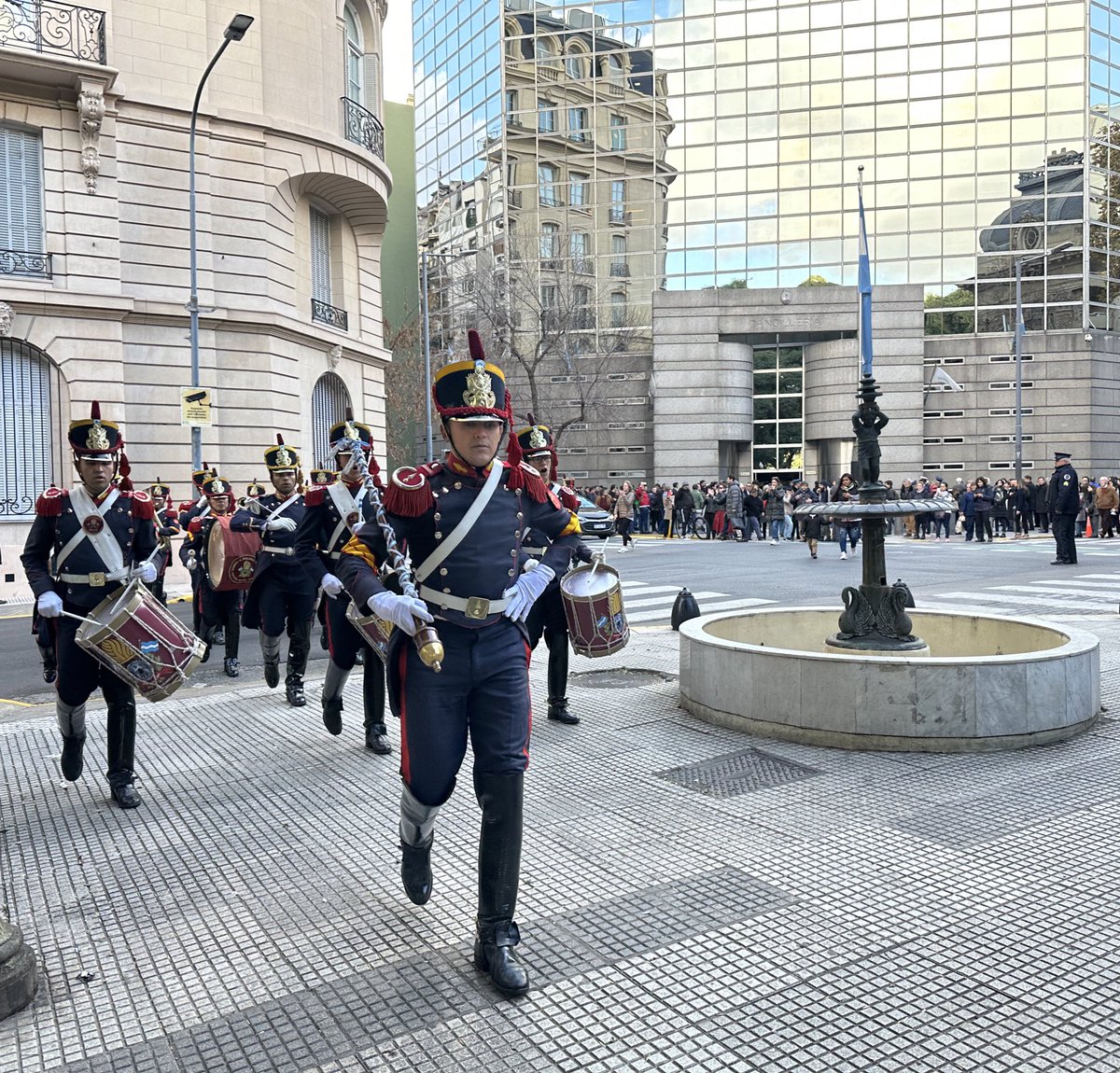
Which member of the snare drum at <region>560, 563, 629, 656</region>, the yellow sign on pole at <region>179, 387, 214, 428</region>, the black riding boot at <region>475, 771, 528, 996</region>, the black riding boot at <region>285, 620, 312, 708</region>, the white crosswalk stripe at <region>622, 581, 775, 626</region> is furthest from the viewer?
the yellow sign on pole at <region>179, 387, 214, 428</region>

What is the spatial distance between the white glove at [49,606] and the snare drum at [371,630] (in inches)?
67.3

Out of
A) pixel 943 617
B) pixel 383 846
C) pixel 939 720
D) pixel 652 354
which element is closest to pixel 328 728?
pixel 383 846

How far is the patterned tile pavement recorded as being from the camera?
3289 millimetres

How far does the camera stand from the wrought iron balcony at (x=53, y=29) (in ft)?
62.4

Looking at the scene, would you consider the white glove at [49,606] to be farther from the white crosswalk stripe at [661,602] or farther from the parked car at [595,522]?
the parked car at [595,522]

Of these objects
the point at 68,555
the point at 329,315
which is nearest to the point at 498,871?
the point at 68,555

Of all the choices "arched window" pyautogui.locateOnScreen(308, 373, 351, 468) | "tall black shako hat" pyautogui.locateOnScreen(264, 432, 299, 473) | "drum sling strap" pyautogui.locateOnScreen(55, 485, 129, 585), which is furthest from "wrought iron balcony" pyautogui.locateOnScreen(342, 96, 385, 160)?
"drum sling strap" pyautogui.locateOnScreen(55, 485, 129, 585)

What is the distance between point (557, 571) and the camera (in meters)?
4.25

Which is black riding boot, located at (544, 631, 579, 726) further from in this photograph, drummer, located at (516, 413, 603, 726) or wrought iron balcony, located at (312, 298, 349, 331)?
wrought iron balcony, located at (312, 298, 349, 331)

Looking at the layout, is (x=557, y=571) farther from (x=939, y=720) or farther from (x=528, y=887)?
(x=939, y=720)

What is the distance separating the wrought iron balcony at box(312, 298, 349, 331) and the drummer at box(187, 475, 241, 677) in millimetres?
12915

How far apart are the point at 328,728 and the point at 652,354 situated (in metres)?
40.0

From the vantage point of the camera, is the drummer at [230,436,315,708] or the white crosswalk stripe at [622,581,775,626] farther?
the white crosswalk stripe at [622,581,775,626]

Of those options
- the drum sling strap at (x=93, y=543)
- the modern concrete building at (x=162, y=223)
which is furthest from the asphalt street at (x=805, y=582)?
the modern concrete building at (x=162, y=223)
